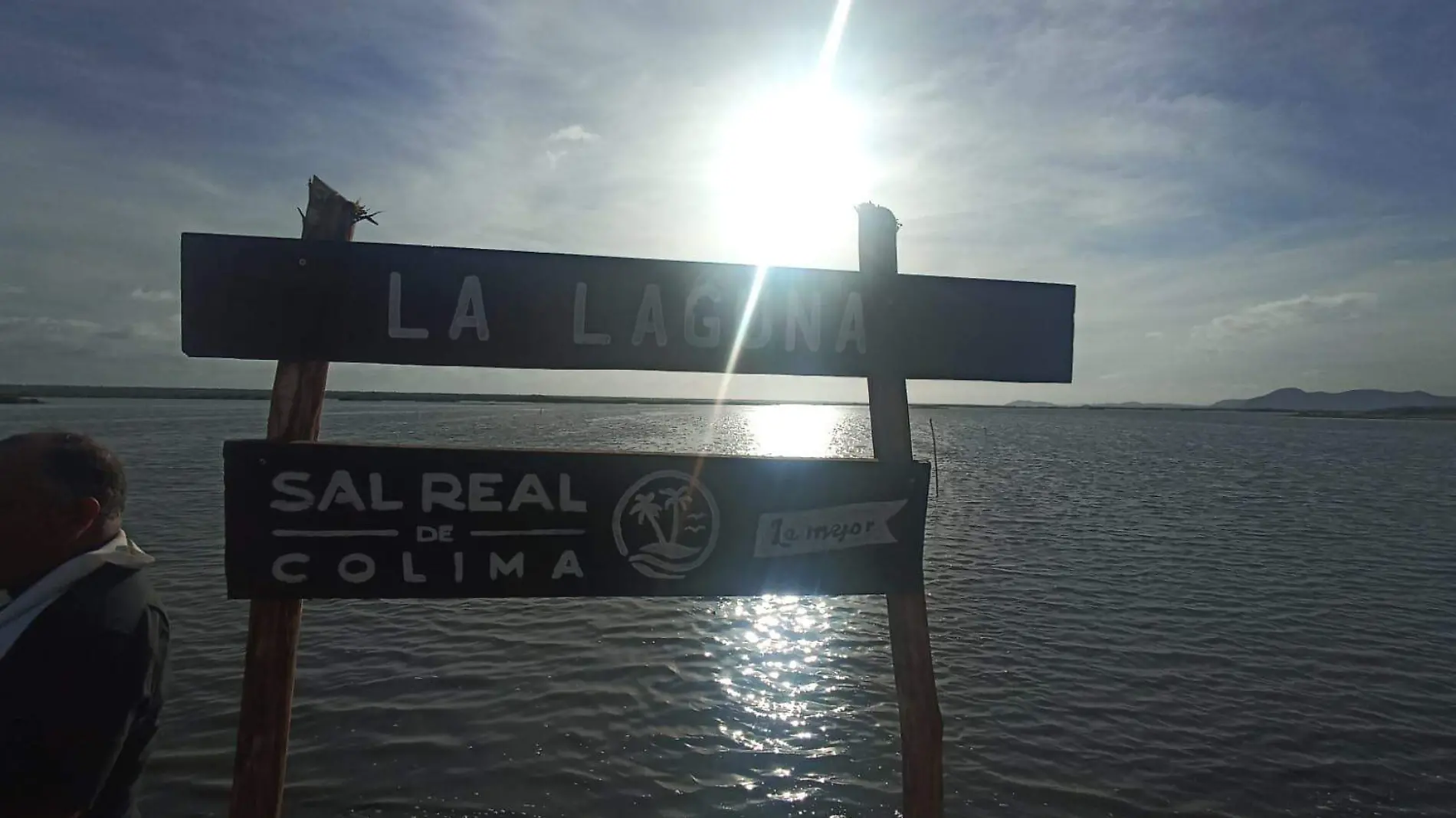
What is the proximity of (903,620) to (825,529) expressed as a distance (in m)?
0.63

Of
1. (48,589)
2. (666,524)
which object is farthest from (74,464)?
(666,524)

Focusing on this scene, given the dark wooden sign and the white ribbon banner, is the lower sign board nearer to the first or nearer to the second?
the white ribbon banner

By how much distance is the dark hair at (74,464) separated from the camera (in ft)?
8.11

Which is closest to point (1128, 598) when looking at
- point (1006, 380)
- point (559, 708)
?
point (559, 708)

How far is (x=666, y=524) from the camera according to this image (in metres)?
3.49

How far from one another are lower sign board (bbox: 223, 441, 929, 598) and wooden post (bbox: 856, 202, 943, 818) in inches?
6.3

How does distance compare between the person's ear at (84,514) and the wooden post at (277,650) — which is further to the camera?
the wooden post at (277,650)

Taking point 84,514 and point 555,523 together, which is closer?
point 84,514

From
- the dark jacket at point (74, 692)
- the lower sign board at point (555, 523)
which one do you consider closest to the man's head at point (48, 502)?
the dark jacket at point (74, 692)

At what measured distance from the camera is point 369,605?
13.7 m

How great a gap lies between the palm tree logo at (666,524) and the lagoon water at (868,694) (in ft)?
15.8

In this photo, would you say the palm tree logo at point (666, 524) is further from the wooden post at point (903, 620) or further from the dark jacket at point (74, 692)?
the dark jacket at point (74, 692)

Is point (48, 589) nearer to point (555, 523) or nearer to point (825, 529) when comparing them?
point (555, 523)

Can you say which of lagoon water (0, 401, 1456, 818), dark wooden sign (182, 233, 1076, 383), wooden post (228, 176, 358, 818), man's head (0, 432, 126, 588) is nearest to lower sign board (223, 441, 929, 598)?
wooden post (228, 176, 358, 818)
